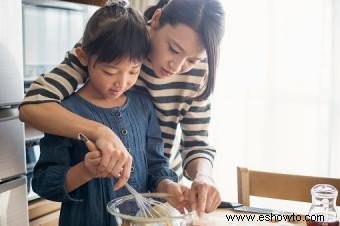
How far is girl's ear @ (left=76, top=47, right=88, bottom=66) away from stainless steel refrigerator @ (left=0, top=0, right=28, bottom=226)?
0.56 meters

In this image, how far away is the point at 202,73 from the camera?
108cm

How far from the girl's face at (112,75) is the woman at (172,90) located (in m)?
0.07

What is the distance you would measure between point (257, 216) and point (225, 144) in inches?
55.9

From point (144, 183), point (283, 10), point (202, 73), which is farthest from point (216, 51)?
point (283, 10)

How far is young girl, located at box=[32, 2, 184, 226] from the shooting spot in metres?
0.81

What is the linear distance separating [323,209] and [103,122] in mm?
485

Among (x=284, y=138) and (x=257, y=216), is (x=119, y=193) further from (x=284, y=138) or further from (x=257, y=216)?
(x=284, y=138)

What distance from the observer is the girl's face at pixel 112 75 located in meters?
0.84

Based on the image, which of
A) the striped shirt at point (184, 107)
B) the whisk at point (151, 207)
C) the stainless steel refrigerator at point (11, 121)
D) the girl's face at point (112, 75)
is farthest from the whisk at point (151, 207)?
the stainless steel refrigerator at point (11, 121)

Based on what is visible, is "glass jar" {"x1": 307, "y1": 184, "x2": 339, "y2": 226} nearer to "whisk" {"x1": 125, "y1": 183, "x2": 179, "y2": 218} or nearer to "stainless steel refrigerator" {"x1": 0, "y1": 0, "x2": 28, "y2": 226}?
"whisk" {"x1": 125, "y1": 183, "x2": 179, "y2": 218}

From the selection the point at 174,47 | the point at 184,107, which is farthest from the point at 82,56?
the point at 184,107

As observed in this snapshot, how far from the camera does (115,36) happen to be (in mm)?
845

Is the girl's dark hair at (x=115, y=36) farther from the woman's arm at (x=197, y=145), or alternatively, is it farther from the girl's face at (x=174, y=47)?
the woman's arm at (x=197, y=145)

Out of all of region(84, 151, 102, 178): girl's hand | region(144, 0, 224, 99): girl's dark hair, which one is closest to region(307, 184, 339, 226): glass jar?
region(144, 0, 224, 99): girl's dark hair
